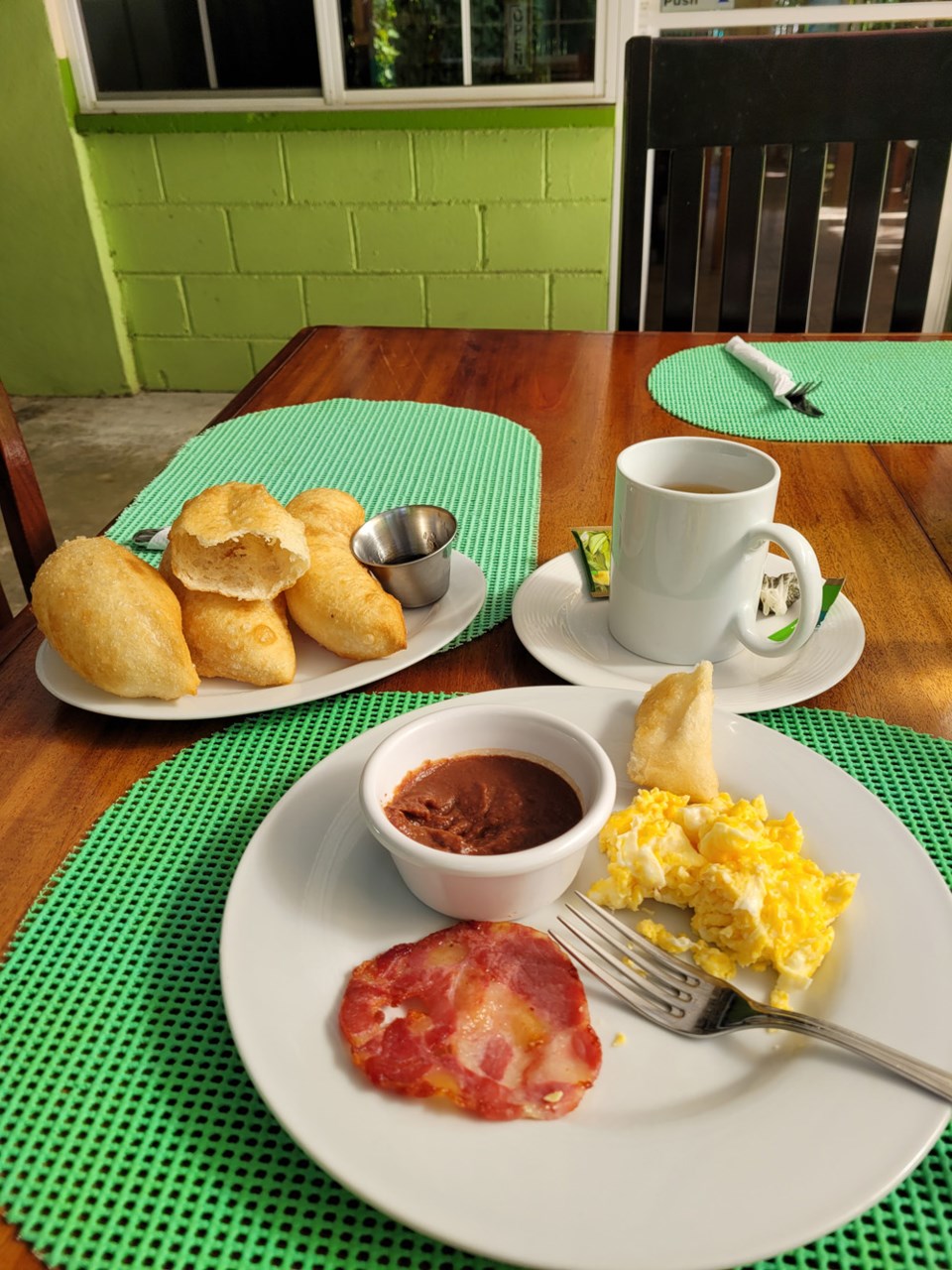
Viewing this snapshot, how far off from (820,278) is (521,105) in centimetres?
202

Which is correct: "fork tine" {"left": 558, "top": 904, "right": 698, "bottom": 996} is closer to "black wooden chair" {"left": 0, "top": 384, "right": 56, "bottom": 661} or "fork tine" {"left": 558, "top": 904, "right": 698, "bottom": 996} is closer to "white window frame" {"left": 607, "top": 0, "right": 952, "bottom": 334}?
"black wooden chair" {"left": 0, "top": 384, "right": 56, "bottom": 661}

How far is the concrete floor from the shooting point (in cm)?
341

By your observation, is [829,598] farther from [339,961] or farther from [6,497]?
[6,497]

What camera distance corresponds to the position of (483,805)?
669 millimetres

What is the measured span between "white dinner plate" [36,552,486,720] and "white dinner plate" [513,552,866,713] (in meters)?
0.07

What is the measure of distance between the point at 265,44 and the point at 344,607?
3390 millimetres

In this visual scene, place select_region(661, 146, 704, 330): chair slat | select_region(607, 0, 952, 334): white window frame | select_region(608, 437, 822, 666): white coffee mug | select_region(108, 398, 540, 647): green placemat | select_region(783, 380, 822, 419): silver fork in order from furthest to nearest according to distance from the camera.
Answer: select_region(607, 0, 952, 334): white window frame → select_region(661, 146, 704, 330): chair slat → select_region(783, 380, 822, 419): silver fork → select_region(108, 398, 540, 647): green placemat → select_region(608, 437, 822, 666): white coffee mug

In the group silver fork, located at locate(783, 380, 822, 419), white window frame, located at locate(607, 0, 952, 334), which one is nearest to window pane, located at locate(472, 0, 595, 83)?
white window frame, located at locate(607, 0, 952, 334)

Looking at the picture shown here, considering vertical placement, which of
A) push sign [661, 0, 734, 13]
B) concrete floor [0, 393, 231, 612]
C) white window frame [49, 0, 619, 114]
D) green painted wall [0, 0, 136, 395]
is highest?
push sign [661, 0, 734, 13]

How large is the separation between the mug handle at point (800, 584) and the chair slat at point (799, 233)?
3.81ft

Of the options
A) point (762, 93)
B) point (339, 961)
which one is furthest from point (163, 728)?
point (762, 93)

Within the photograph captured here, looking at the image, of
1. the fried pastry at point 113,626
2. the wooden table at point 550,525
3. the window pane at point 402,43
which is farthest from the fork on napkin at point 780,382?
the window pane at point 402,43

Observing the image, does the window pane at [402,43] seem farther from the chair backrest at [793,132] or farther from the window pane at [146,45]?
the chair backrest at [793,132]

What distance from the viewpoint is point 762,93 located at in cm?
168
